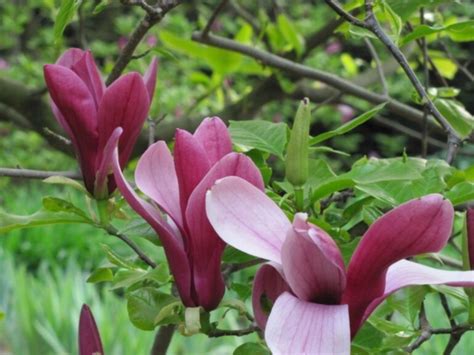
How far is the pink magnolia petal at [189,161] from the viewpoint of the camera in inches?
19.2

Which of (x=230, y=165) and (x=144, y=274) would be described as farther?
(x=144, y=274)

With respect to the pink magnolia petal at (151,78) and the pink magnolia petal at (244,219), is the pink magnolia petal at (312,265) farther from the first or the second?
the pink magnolia petal at (151,78)

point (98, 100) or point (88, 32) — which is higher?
point (98, 100)

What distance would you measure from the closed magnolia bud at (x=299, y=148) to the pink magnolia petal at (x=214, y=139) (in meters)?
0.05

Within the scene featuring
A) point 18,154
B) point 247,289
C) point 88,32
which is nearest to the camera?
point 247,289

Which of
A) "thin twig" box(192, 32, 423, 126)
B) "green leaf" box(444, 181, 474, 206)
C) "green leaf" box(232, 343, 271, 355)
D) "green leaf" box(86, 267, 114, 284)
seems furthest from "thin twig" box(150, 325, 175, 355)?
"thin twig" box(192, 32, 423, 126)

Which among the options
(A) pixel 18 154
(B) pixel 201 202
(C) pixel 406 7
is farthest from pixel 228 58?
(A) pixel 18 154

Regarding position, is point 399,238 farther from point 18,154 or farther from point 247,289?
point 18,154

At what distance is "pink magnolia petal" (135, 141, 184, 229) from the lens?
1.67ft

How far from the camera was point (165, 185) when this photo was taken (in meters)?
0.51

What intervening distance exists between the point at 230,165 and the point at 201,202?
0.03 m

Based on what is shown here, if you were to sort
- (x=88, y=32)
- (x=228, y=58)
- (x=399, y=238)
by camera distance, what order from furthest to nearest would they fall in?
(x=88, y=32) < (x=228, y=58) < (x=399, y=238)

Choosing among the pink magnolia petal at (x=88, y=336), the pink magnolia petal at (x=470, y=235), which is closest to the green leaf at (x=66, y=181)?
the pink magnolia petal at (x=88, y=336)

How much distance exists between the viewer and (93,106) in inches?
24.9
